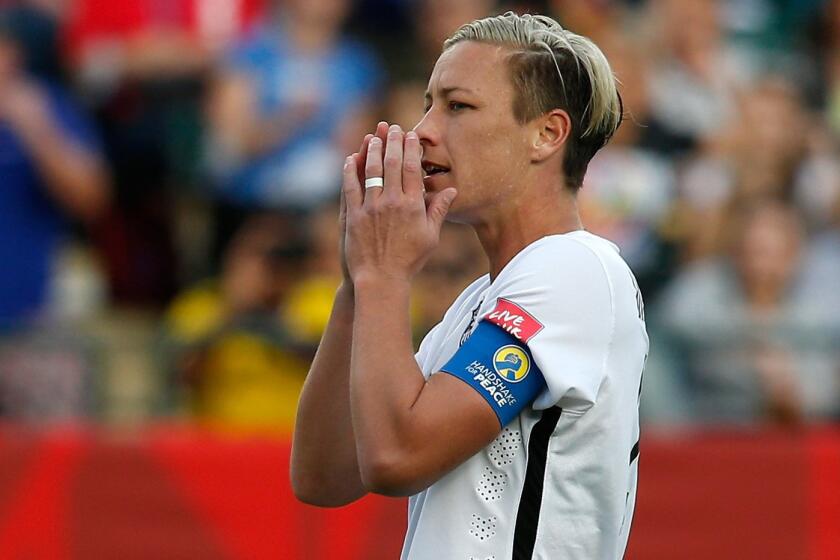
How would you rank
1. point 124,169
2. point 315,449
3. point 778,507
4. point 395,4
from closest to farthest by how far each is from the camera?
point 315,449, point 778,507, point 124,169, point 395,4

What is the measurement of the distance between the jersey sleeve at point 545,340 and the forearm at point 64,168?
15.7 ft

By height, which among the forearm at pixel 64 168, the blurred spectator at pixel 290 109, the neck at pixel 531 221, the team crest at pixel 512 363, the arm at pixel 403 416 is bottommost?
the arm at pixel 403 416

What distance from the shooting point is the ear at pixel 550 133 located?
2.98 m

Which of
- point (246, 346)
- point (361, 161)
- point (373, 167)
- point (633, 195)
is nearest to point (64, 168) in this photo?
point (246, 346)

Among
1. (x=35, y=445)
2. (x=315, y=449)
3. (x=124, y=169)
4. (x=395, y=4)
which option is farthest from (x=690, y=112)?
(x=315, y=449)

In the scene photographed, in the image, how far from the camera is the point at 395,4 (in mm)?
8492

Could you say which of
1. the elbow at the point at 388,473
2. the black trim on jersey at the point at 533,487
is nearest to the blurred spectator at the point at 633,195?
the black trim on jersey at the point at 533,487

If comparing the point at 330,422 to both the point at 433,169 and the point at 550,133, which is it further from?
the point at 550,133

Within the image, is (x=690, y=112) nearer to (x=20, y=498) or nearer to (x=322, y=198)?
(x=322, y=198)

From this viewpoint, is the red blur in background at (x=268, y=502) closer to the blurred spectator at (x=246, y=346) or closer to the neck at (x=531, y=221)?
the blurred spectator at (x=246, y=346)

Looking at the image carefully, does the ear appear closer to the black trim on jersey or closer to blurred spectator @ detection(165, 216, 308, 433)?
the black trim on jersey

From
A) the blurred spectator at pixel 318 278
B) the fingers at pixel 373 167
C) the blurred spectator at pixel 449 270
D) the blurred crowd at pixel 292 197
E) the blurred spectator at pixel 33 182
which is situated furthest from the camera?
the blurred spectator at pixel 33 182

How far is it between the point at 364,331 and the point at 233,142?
4831 mm

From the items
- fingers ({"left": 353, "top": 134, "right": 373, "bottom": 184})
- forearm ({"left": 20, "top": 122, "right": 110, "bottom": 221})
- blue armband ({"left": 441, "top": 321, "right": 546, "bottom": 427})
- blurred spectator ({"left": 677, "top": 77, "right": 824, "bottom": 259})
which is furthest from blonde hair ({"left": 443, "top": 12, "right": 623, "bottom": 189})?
forearm ({"left": 20, "top": 122, "right": 110, "bottom": 221})
